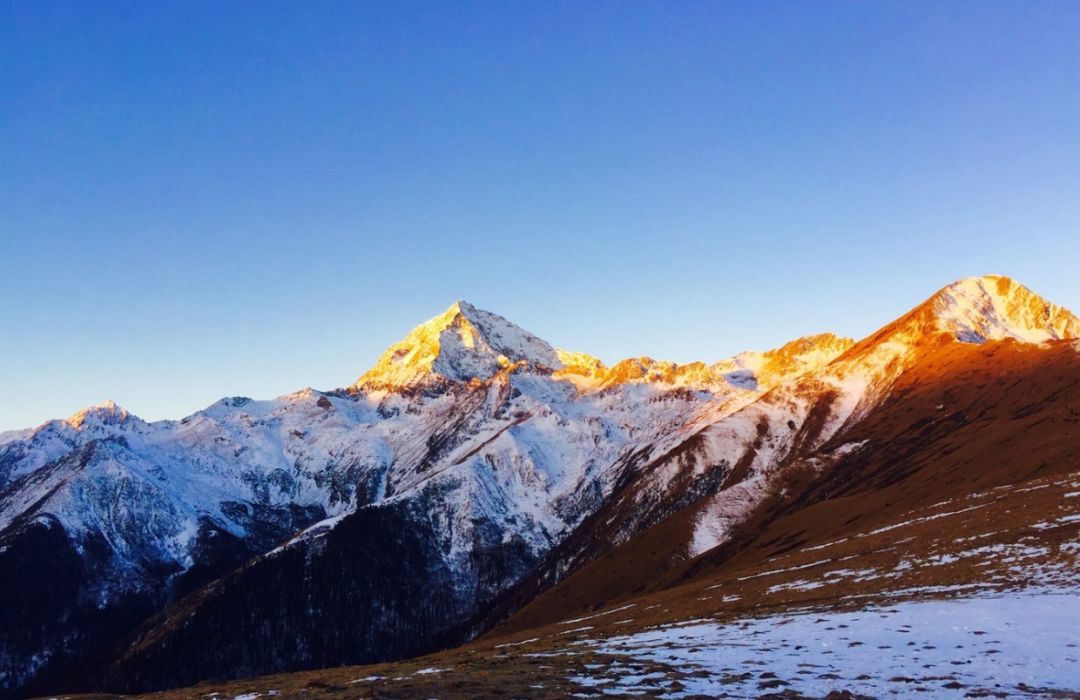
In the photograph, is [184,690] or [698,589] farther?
[698,589]

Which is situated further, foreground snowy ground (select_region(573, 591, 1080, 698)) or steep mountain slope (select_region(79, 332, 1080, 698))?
steep mountain slope (select_region(79, 332, 1080, 698))

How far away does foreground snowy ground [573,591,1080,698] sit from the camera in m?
28.6

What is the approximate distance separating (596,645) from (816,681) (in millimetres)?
21585

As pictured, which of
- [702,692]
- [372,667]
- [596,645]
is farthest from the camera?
[596,645]

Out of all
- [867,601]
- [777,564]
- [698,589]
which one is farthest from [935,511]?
[867,601]

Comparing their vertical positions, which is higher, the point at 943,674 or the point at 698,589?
the point at 943,674

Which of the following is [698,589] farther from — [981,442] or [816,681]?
[981,442]

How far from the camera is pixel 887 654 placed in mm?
33781

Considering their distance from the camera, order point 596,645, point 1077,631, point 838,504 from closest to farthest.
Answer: point 1077,631
point 596,645
point 838,504

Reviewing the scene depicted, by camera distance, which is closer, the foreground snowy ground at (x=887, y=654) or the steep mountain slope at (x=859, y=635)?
the foreground snowy ground at (x=887, y=654)

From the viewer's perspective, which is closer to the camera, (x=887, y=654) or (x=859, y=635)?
(x=887, y=654)

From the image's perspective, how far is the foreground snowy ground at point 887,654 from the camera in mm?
28641

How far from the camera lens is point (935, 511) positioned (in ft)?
323

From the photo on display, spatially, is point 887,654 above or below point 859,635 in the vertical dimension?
above
